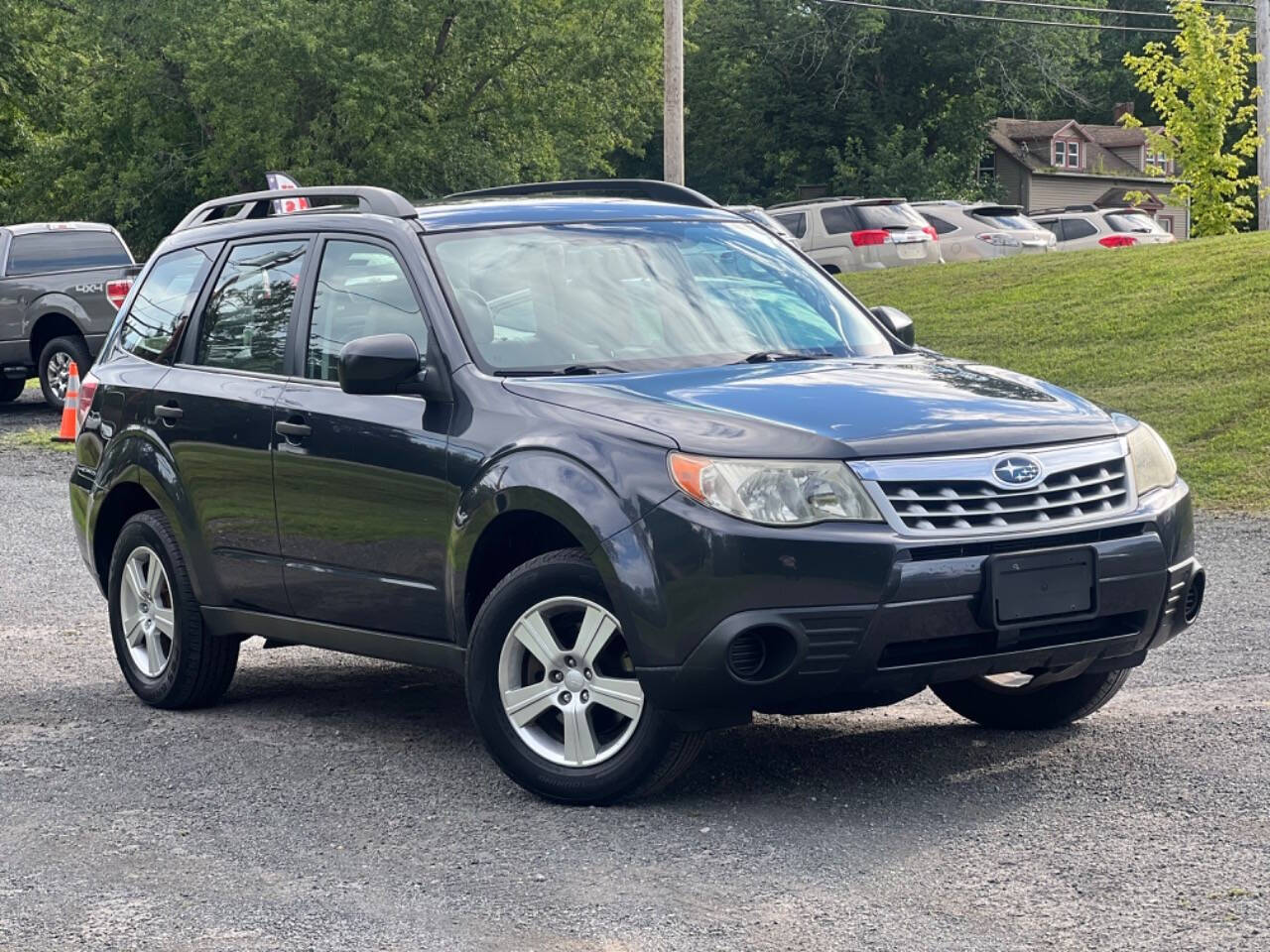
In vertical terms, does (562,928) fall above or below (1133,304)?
above

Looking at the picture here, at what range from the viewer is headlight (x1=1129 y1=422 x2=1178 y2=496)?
558cm

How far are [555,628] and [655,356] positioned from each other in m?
1.01

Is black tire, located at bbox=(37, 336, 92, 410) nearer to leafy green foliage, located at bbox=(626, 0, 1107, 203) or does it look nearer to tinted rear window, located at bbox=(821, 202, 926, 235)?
tinted rear window, located at bbox=(821, 202, 926, 235)

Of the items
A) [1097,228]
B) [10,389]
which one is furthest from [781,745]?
[1097,228]

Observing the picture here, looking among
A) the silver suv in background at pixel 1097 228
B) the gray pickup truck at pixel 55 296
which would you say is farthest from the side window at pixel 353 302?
the silver suv in background at pixel 1097 228

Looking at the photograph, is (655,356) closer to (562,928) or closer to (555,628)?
(555,628)

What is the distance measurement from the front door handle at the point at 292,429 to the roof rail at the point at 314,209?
748 millimetres

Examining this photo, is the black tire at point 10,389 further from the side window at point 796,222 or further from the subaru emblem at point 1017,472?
the subaru emblem at point 1017,472

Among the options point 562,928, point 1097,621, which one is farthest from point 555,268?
point 562,928

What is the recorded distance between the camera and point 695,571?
199 inches

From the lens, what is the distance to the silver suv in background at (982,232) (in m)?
30.6

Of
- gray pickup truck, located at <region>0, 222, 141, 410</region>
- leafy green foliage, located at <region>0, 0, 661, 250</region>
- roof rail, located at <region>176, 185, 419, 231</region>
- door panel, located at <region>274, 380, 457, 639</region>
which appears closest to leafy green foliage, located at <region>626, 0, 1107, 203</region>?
leafy green foliage, located at <region>0, 0, 661, 250</region>

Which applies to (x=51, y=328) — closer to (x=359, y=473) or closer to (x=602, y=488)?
(x=359, y=473)

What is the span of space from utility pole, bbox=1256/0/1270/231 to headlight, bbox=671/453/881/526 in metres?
29.1
